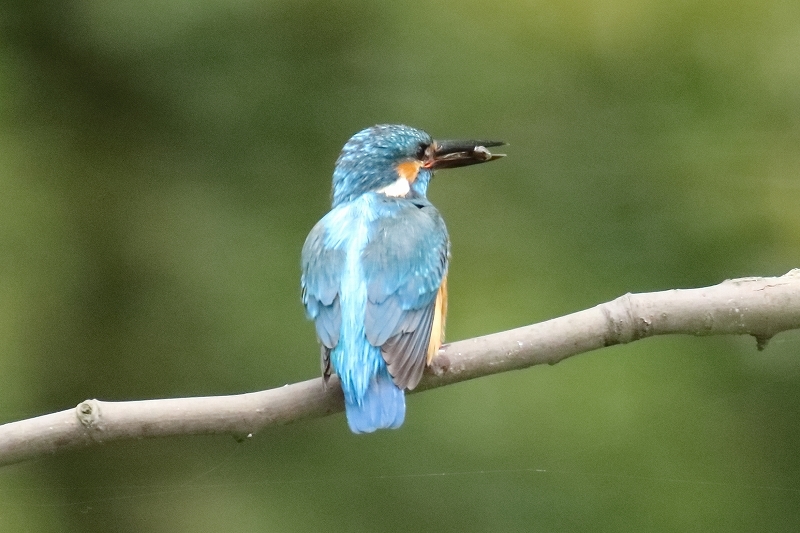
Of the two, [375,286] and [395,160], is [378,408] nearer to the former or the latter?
[375,286]

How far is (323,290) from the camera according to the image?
2119mm

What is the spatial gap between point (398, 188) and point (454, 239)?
45 cm

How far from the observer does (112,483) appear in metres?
3.02

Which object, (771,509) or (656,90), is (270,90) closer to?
(656,90)

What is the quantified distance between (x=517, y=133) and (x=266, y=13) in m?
0.81

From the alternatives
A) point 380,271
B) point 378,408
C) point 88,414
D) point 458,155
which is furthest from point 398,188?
point 88,414

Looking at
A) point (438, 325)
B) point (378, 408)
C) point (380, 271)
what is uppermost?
point (380, 271)

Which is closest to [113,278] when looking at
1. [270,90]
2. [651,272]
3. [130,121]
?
[130,121]

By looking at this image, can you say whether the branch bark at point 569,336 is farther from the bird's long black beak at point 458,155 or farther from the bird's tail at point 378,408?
the bird's long black beak at point 458,155

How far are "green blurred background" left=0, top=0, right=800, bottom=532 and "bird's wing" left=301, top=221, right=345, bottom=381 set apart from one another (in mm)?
645

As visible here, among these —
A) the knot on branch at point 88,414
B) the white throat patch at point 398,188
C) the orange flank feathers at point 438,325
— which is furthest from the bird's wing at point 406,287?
the knot on branch at point 88,414

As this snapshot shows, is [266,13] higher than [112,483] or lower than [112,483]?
higher

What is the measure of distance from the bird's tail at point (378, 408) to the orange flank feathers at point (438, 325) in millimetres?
97

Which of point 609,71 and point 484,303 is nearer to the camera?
point 484,303
